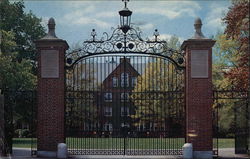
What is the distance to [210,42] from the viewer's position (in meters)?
15.2

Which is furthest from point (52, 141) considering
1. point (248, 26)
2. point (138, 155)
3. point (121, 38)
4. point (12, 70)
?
point (12, 70)

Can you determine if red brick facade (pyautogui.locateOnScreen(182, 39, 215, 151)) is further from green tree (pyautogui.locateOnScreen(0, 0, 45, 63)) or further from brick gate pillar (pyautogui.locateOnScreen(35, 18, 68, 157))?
green tree (pyautogui.locateOnScreen(0, 0, 45, 63))

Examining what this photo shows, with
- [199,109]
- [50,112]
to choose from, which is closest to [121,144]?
[50,112]

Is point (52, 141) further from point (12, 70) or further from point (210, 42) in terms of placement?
point (12, 70)

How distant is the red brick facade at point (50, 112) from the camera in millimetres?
15359

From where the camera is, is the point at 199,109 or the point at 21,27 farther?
the point at 21,27

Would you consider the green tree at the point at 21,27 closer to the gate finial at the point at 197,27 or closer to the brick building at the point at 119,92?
the brick building at the point at 119,92

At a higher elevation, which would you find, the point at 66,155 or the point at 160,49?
the point at 160,49

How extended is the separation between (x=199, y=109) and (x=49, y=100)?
213 inches

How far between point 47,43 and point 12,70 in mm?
11355

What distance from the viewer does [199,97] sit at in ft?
49.9

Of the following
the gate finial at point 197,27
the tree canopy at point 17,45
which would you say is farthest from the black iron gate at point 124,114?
the tree canopy at point 17,45

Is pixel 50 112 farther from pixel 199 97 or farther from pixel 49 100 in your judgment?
pixel 199 97

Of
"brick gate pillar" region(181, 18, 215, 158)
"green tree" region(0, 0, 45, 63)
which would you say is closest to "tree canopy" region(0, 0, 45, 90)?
"green tree" region(0, 0, 45, 63)
